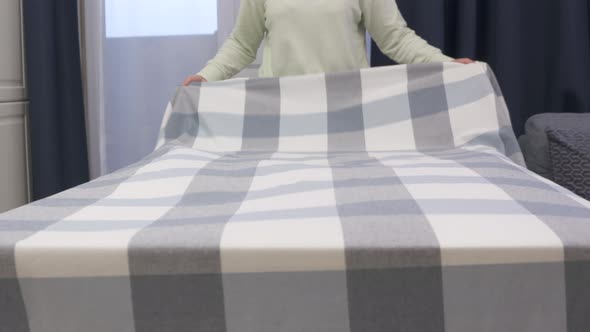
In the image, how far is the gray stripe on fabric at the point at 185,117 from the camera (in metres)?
1.40

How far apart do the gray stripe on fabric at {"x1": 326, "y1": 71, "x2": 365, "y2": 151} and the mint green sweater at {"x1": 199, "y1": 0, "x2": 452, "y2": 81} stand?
0.28 meters

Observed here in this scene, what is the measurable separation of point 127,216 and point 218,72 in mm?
1094

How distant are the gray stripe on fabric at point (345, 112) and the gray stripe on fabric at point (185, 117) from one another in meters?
0.35

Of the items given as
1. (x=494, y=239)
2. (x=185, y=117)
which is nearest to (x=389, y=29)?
(x=185, y=117)

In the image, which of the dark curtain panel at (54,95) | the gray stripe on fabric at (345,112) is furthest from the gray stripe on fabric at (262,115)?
the dark curtain panel at (54,95)

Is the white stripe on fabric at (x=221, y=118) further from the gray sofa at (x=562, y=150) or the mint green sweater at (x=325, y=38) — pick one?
the gray sofa at (x=562, y=150)

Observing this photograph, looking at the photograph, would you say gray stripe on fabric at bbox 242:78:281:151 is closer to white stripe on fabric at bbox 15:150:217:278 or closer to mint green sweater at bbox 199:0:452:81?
mint green sweater at bbox 199:0:452:81

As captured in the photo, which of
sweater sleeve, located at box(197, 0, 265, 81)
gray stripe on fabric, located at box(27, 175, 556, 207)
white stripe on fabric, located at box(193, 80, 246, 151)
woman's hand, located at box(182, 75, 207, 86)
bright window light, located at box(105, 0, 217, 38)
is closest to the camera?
gray stripe on fabric, located at box(27, 175, 556, 207)

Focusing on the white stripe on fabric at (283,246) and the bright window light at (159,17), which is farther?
the bright window light at (159,17)

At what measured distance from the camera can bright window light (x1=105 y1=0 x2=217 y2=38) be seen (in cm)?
235

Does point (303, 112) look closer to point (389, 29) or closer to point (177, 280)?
point (389, 29)

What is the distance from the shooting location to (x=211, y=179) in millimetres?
880

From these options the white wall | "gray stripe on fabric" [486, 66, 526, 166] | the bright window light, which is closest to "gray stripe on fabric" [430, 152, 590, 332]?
"gray stripe on fabric" [486, 66, 526, 166]

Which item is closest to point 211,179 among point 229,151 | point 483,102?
point 229,151
